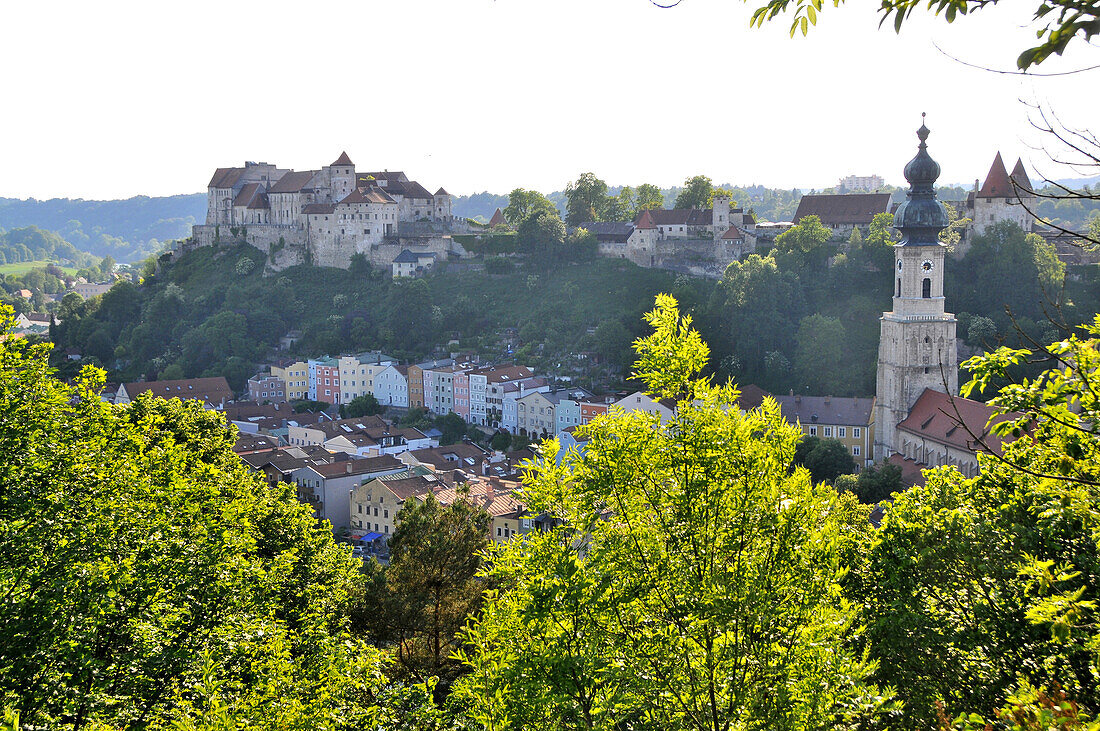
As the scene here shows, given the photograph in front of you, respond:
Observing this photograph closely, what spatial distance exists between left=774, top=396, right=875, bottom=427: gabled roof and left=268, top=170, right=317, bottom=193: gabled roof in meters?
47.2

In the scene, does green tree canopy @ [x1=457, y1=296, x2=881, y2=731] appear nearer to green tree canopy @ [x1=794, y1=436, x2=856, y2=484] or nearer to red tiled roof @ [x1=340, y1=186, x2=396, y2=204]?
green tree canopy @ [x1=794, y1=436, x2=856, y2=484]

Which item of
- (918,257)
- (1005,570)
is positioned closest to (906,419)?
(918,257)

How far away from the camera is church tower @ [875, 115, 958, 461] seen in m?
39.0

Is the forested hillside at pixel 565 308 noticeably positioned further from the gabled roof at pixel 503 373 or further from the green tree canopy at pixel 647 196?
the green tree canopy at pixel 647 196

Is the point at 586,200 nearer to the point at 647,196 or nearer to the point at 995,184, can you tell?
the point at 647,196

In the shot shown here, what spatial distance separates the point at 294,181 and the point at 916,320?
54611 millimetres

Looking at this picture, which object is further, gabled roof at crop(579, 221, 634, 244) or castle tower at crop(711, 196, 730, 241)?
gabled roof at crop(579, 221, 634, 244)

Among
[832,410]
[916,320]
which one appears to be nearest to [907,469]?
[916,320]

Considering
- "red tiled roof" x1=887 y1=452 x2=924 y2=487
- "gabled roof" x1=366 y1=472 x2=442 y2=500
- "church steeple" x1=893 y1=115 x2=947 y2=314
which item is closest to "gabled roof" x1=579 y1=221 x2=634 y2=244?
"church steeple" x1=893 y1=115 x2=947 y2=314

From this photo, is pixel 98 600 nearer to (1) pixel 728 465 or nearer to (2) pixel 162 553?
(2) pixel 162 553

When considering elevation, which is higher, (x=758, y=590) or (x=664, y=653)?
(x=758, y=590)

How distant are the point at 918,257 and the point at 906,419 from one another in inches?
251

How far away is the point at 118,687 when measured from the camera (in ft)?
35.0

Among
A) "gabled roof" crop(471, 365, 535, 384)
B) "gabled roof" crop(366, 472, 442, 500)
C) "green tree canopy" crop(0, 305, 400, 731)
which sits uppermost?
"green tree canopy" crop(0, 305, 400, 731)
